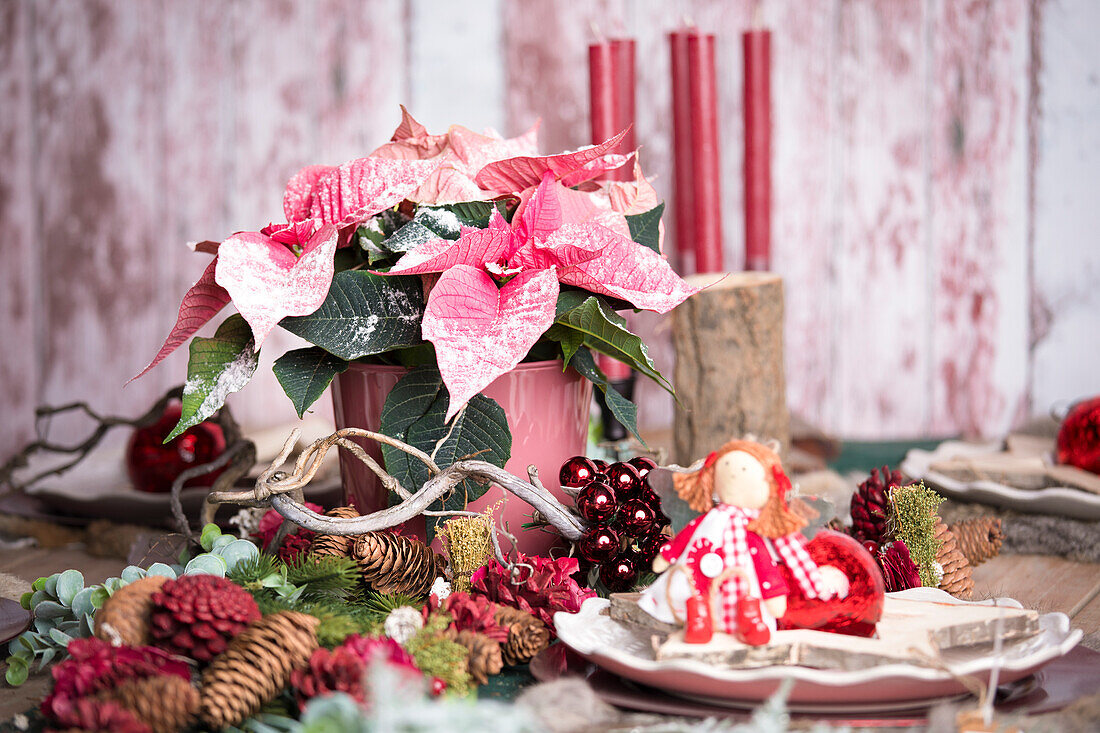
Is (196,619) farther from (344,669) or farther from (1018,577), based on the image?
(1018,577)

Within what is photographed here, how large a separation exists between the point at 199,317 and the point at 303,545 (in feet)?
0.42

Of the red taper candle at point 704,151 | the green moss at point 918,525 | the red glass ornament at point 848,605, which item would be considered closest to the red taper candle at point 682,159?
the red taper candle at point 704,151

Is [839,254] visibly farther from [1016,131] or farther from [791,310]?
[1016,131]

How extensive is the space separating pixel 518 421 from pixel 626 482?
0.07 meters

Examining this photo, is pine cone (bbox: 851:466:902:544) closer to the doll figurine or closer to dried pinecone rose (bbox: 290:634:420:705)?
the doll figurine

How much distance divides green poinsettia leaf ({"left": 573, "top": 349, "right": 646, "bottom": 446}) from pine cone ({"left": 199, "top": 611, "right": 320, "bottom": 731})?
191 mm

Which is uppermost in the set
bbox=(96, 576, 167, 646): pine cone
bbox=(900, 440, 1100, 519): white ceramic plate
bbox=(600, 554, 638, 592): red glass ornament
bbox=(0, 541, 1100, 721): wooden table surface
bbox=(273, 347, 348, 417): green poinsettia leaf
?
bbox=(273, 347, 348, 417): green poinsettia leaf

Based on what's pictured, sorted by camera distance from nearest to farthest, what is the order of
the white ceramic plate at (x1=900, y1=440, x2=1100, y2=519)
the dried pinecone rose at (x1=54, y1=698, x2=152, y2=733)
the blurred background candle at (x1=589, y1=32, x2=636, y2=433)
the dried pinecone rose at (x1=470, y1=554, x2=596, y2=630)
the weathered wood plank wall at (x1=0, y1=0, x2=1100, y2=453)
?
1. the dried pinecone rose at (x1=54, y1=698, x2=152, y2=733)
2. the dried pinecone rose at (x1=470, y1=554, x2=596, y2=630)
3. the white ceramic plate at (x1=900, y1=440, x2=1100, y2=519)
4. the blurred background candle at (x1=589, y1=32, x2=636, y2=433)
5. the weathered wood plank wall at (x1=0, y1=0, x2=1100, y2=453)

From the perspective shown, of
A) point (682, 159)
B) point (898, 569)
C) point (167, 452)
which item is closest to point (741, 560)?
point (898, 569)

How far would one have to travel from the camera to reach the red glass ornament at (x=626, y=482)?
0.42m

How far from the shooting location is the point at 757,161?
80 centimetres

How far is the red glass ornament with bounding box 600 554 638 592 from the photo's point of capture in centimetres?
41

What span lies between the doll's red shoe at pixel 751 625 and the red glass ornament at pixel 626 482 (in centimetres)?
10

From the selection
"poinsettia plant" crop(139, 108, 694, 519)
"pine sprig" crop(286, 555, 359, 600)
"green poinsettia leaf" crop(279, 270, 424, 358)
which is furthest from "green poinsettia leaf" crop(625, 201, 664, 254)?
"pine sprig" crop(286, 555, 359, 600)
